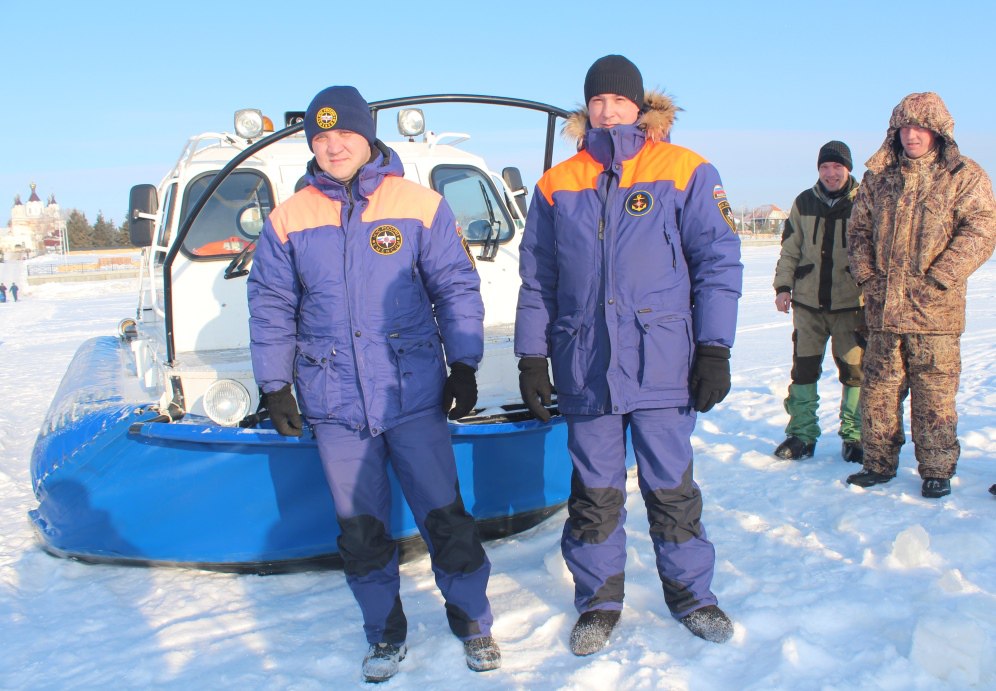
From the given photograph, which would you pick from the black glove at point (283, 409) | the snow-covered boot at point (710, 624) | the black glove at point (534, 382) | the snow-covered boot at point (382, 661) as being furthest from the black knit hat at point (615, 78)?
the snow-covered boot at point (382, 661)

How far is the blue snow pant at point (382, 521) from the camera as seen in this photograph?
2.61m

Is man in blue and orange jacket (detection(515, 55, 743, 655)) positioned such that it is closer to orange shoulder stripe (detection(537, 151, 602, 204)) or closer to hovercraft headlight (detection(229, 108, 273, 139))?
orange shoulder stripe (detection(537, 151, 602, 204))

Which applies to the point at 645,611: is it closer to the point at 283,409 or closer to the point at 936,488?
the point at 283,409

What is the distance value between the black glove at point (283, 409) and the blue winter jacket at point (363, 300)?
0.09ft

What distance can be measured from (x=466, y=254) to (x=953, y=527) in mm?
2220

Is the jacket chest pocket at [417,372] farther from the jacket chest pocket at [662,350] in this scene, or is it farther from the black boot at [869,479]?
the black boot at [869,479]

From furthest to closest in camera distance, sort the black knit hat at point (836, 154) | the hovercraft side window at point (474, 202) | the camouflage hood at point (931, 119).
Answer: the hovercraft side window at point (474, 202), the black knit hat at point (836, 154), the camouflage hood at point (931, 119)

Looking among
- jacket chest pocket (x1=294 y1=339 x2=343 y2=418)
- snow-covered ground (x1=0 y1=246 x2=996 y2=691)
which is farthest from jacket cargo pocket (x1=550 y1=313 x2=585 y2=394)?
snow-covered ground (x1=0 y1=246 x2=996 y2=691)

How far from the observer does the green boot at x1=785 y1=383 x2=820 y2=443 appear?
433 centimetres

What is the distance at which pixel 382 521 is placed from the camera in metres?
2.67

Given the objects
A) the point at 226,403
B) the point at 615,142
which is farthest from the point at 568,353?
the point at 226,403

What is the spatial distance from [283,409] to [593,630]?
1.24m

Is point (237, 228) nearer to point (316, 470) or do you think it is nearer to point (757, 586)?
point (316, 470)

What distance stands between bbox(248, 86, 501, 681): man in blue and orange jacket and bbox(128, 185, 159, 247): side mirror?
211 centimetres
